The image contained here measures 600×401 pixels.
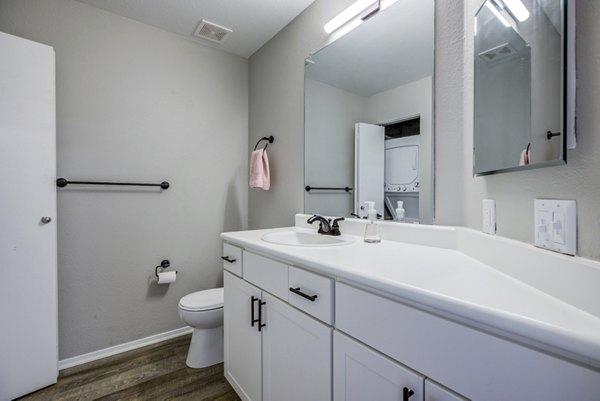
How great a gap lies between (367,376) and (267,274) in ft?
1.84

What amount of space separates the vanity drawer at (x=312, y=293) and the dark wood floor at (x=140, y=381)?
0.93 m

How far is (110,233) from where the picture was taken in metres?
1.85

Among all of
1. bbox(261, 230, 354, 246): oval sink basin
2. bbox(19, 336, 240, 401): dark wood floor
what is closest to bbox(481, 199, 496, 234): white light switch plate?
bbox(261, 230, 354, 246): oval sink basin

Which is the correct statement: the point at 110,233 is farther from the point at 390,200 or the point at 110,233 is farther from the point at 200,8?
the point at 390,200

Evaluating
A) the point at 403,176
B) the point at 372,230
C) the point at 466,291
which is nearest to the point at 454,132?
the point at 403,176

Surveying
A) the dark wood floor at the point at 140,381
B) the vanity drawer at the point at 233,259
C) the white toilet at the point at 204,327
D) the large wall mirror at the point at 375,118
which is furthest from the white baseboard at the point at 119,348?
the large wall mirror at the point at 375,118

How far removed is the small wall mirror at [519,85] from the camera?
57 centimetres

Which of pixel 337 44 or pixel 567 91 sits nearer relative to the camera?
pixel 567 91

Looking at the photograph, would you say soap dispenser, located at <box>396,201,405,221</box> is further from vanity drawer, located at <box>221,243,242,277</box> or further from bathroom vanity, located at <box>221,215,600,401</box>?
vanity drawer, located at <box>221,243,242,277</box>

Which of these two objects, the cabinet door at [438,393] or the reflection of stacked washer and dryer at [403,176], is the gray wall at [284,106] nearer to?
the reflection of stacked washer and dryer at [403,176]

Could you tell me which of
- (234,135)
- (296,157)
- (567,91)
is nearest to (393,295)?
(567,91)

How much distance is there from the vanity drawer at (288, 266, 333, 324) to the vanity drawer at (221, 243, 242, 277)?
0.45 metres

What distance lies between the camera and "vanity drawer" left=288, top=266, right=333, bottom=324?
0.84 m

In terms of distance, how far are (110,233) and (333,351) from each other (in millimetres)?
1778
